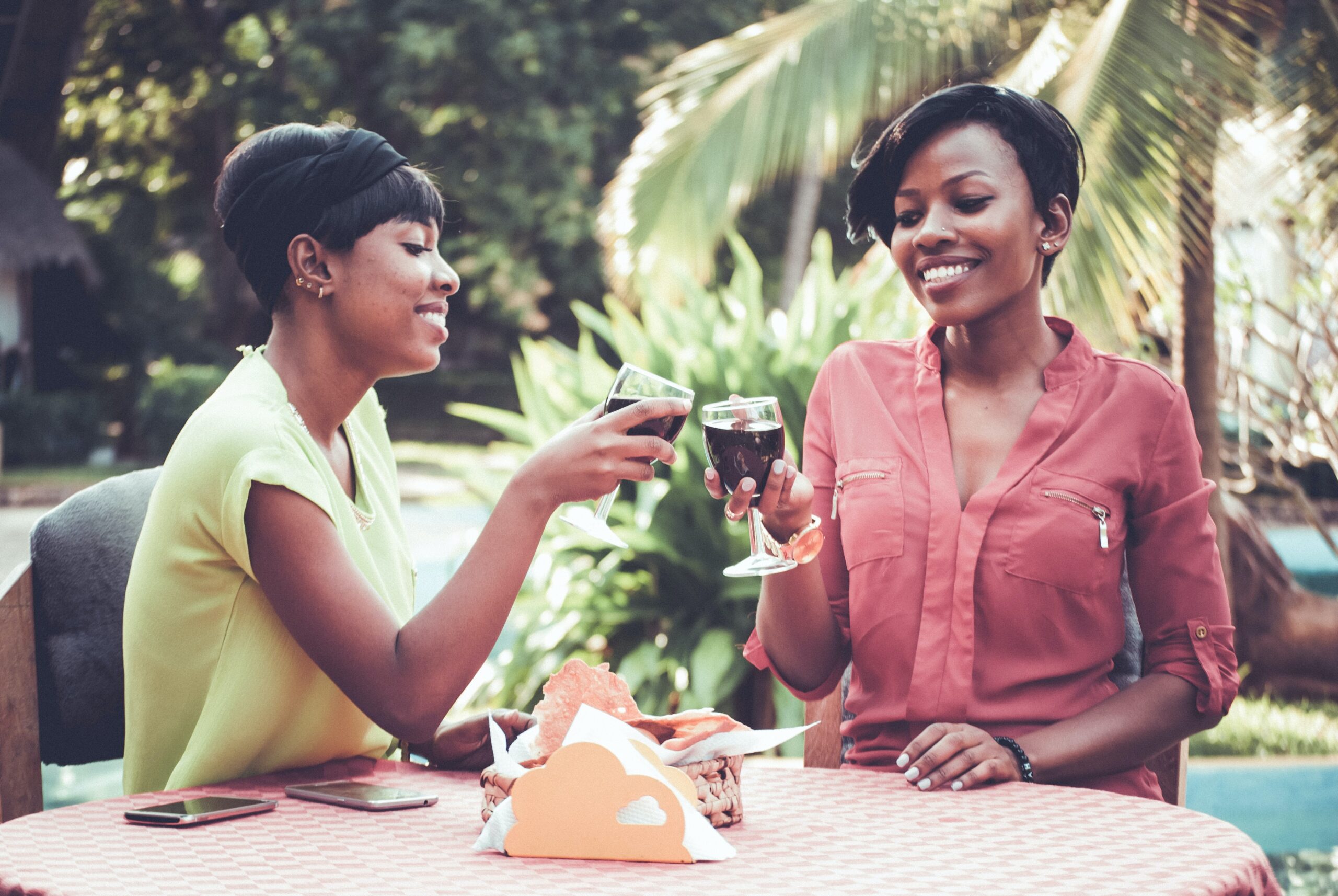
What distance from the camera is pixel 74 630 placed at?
6.95 ft

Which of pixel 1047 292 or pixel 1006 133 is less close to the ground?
pixel 1006 133

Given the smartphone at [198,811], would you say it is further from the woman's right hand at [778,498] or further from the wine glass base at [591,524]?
the woman's right hand at [778,498]

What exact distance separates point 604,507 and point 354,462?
604 mm

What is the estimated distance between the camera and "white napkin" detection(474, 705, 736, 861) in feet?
4.68

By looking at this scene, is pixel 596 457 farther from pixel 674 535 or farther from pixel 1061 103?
pixel 1061 103

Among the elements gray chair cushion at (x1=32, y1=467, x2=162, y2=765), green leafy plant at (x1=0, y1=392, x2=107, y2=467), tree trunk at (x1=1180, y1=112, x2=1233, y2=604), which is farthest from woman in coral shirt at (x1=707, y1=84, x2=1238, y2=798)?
green leafy plant at (x1=0, y1=392, x2=107, y2=467)

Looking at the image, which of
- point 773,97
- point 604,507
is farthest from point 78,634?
point 773,97

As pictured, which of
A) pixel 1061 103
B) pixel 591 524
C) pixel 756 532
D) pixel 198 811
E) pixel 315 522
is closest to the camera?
pixel 198 811

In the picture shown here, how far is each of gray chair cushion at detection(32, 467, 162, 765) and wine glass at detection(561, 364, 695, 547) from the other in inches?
35.0

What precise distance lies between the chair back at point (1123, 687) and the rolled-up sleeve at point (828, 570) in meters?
0.02

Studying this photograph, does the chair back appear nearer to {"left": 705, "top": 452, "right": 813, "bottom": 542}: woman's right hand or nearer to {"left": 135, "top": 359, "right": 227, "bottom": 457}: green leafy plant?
{"left": 705, "top": 452, "right": 813, "bottom": 542}: woman's right hand

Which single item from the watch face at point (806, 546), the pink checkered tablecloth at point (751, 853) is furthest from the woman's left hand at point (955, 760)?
the watch face at point (806, 546)

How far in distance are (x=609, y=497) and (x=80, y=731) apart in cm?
107

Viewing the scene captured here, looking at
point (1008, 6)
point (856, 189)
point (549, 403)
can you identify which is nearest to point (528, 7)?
point (1008, 6)
